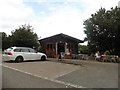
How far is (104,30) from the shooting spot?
25875mm

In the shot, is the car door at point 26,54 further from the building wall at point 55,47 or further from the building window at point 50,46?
the building window at point 50,46

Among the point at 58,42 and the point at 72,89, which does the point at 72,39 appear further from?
the point at 72,89

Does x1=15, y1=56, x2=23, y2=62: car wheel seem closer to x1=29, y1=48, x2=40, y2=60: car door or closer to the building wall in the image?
x1=29, y1=48, x2=40, y2=60: car door

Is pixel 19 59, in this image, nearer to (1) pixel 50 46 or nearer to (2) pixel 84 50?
(1) pixel 50 46

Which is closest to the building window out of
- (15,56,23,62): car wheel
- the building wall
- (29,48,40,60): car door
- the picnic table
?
the building wall

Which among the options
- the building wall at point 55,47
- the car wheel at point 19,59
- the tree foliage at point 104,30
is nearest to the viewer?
the car wheel at point 19,59

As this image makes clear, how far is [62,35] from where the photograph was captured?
99.5 feet

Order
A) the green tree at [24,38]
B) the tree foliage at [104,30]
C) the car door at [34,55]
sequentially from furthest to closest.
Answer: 1. the green tree at [24,38]
2. the tree foliage at [104,30]
3. the car door at [34,55]

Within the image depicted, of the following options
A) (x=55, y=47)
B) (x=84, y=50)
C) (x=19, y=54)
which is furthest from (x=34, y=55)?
(x=84, y=50)

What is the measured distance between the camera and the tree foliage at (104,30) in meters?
25.2

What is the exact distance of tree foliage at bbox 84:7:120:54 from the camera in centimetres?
2518

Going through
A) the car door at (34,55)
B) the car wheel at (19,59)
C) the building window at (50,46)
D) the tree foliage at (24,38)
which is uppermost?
the tree foliage at (24,38)

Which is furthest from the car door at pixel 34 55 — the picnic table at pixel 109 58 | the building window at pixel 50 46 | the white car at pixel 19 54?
the building window at pixel 50 46

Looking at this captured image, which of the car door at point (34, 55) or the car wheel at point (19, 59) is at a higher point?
the car door at point (34, 55)
